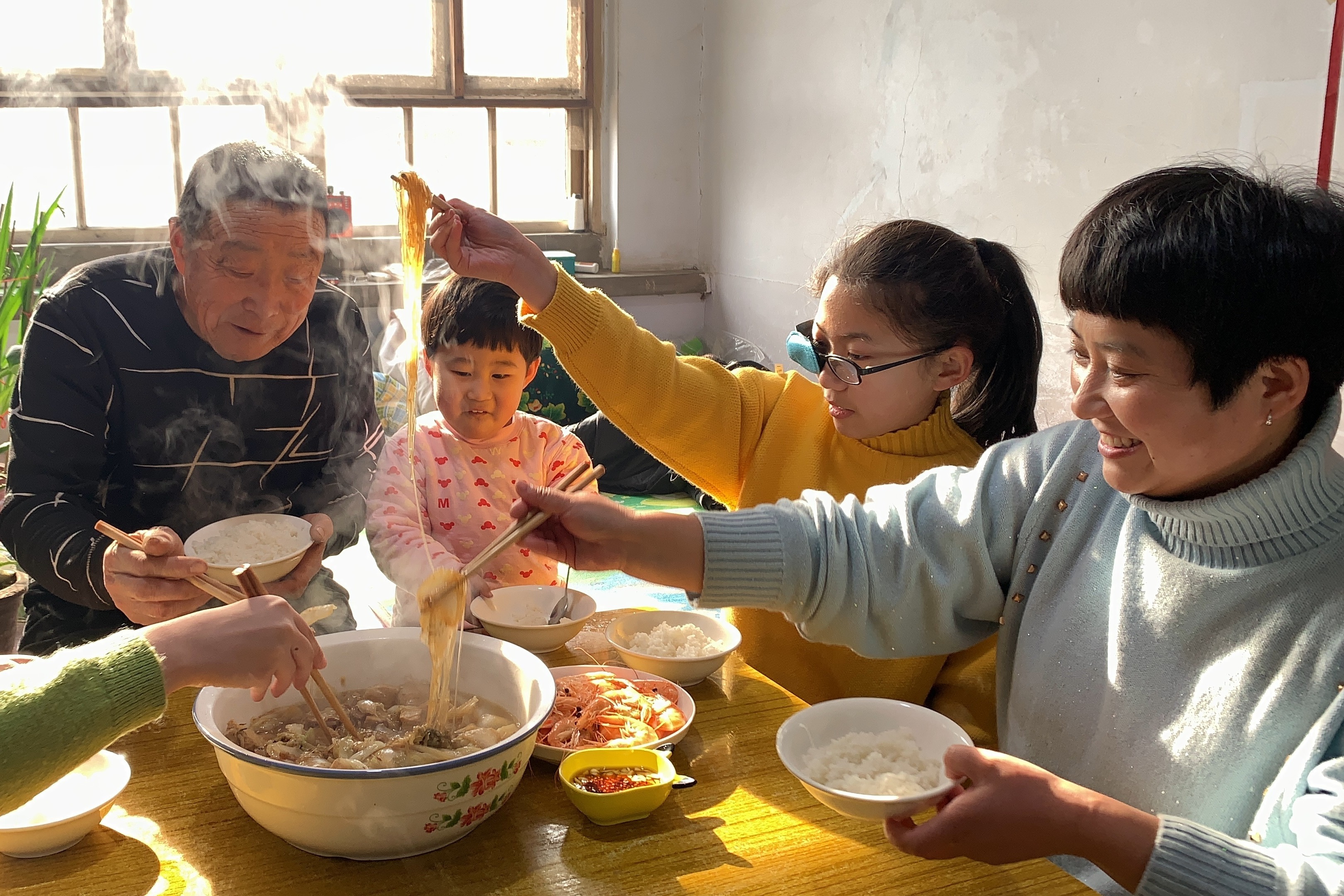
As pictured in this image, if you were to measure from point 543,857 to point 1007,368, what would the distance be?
60.6 inches

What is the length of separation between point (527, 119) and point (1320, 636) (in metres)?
6.37

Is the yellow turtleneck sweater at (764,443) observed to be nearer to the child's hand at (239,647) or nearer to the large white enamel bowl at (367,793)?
the large white enamel bowl at (367,793)

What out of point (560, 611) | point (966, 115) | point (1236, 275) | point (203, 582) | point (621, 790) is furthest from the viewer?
point (966, 115)

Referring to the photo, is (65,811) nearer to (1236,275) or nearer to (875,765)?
(875,765)

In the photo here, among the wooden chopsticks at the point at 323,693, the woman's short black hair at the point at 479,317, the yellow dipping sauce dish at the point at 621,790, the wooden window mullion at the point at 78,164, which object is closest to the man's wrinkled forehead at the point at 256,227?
the woman's short black hair at the point at 479,317

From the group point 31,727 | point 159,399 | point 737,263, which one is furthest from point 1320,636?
point 737,263

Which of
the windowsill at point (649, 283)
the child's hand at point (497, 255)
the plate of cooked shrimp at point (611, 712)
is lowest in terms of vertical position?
the plate of cooked shrimp at point (611, 712)

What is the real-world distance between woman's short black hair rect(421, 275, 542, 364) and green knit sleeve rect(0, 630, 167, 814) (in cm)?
153

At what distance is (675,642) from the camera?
A: 6.59ft

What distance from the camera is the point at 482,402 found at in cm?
285

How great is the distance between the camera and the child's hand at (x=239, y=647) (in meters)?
1.33

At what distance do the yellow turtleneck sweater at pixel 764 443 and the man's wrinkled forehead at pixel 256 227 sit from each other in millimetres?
535

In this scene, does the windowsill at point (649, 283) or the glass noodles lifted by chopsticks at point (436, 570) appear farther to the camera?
the windowsill at point (649, 283)

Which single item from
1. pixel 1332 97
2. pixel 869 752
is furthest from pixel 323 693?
pixel 1332 97
